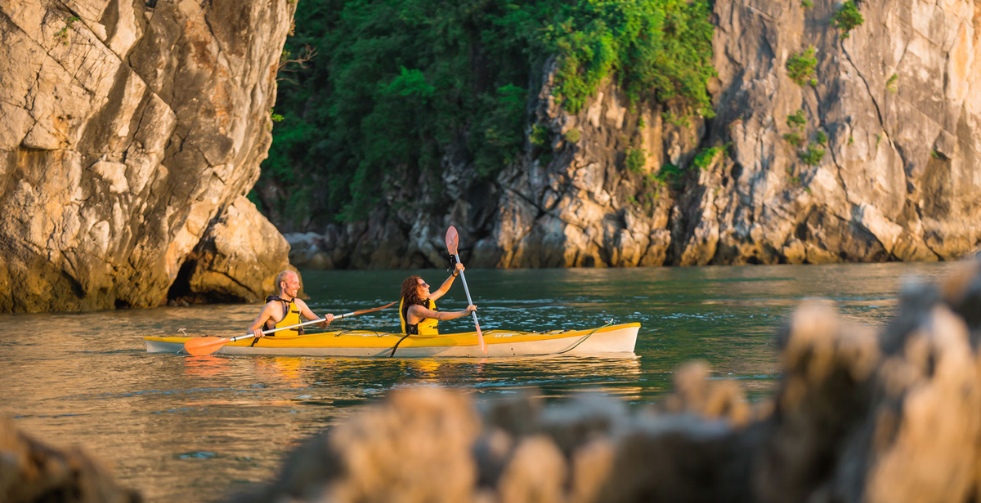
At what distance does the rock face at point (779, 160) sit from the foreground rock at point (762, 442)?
119 feet

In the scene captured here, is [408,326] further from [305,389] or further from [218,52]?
[218,52]

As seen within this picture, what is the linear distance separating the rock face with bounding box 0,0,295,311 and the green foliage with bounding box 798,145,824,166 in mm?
23077

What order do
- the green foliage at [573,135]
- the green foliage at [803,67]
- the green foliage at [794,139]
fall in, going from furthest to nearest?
the green foliage at [803,67] → the green foliage at [794,139] → the green foliage at [573,135]

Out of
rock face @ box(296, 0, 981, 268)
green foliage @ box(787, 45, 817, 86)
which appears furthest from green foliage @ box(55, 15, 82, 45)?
green foliage @ box(787, 45, 817, 86)

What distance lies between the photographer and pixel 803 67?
4150 centimetres

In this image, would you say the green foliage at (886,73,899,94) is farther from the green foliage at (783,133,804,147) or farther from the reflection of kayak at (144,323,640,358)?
the reflection of kayak at (144,323,640,358)

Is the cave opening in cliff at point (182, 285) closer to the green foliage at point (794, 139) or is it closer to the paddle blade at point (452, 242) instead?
the paddle blade at point (452, 242)

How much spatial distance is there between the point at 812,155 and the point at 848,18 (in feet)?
18.4

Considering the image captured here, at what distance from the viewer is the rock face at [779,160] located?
39.8m

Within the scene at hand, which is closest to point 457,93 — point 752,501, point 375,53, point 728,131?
point 375,53

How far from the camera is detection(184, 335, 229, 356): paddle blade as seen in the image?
13.4 metres

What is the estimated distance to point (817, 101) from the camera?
41.6 metres

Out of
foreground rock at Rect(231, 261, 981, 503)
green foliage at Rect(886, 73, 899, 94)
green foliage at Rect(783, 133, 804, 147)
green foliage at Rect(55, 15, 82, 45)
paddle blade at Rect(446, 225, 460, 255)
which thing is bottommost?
foreground rock at Rect(231, 261, 981, 503)

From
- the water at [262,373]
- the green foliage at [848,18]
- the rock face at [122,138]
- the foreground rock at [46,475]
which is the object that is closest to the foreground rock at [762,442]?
the foreground rock at [46,475]
